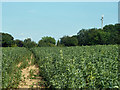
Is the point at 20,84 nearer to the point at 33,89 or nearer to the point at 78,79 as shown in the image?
the point at 33,89

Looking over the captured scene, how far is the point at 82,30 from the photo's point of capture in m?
78.1

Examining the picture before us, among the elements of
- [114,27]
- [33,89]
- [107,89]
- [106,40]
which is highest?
[114,27]

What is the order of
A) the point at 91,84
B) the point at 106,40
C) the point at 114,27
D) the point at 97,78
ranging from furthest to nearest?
the point at 114,27 → the point at 106,40 → the point at 97,78 → the point at 91,84

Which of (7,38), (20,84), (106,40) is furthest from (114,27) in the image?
(20,84)

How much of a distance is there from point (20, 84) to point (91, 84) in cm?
454

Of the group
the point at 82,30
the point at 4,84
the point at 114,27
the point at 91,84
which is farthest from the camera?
the point at 82,30

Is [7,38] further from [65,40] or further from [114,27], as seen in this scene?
[114,27]

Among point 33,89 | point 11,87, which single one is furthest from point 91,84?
point 11,87

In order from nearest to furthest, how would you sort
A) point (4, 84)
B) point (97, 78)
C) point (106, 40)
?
point (97, 78)
point (4, 84)
point (106, 40)

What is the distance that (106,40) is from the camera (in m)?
55.1

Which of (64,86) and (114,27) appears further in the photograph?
(114,27)

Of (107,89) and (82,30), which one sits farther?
(82,30)

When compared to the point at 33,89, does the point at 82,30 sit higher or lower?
higher

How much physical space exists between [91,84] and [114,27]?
64.2m
